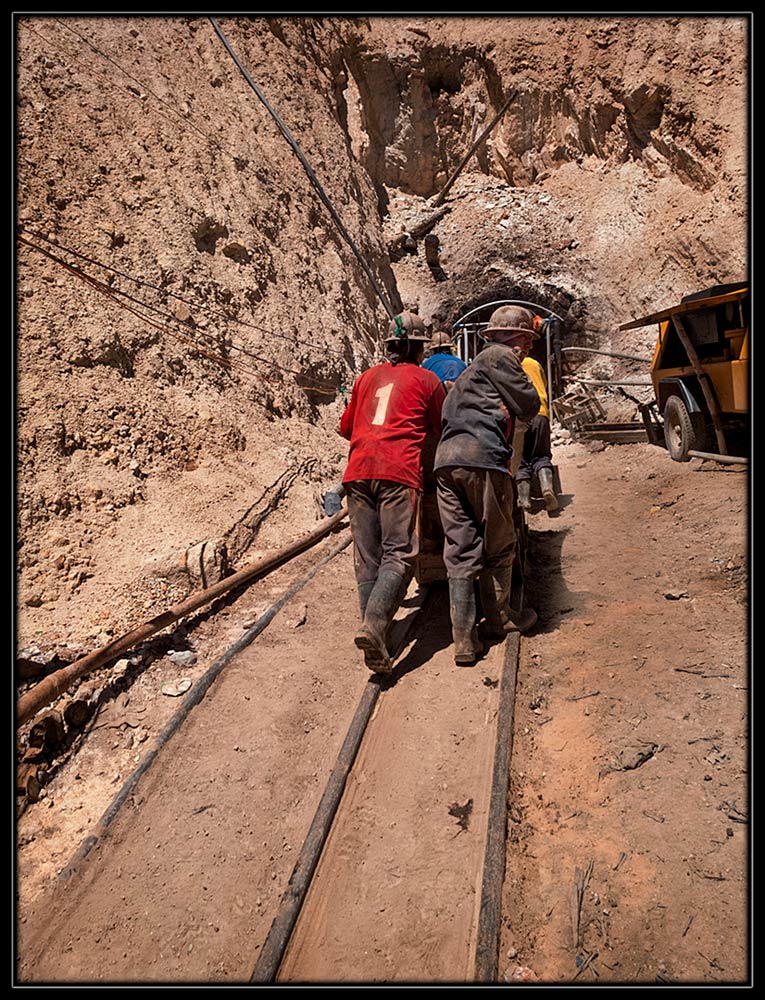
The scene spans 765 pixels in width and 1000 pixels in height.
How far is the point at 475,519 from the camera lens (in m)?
3.98

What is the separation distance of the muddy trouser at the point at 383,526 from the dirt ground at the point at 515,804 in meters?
0.74

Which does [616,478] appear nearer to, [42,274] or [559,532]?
[559,532]

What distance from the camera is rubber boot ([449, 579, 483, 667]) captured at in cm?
382

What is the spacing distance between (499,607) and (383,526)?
3.42 ft

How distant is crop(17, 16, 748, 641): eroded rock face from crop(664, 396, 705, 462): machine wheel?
16.1 feet

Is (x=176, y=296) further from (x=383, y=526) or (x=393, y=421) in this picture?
(x=383, y=526)

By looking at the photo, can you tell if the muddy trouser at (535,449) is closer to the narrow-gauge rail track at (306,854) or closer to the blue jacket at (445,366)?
the blue jacket at (445,366)

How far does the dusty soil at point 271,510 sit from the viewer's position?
92.7 inches

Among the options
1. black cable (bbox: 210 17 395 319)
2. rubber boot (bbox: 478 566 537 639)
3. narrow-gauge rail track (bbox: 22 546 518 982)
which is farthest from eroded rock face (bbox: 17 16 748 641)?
rubber boot (bbox: 478 566 537 639)

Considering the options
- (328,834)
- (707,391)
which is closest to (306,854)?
→ (328,834)

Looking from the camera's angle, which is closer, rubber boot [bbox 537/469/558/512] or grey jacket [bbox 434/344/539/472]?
grey jacket [bbox 434/344/539/472]

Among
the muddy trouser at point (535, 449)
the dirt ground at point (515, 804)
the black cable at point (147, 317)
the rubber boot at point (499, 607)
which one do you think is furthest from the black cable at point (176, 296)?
the rubber boot at point (499, 607)

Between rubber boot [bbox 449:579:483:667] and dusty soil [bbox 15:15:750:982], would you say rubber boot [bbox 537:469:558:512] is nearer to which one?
dusty soil [bbox 15:15:750:982]

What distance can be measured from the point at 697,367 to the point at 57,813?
810cm
